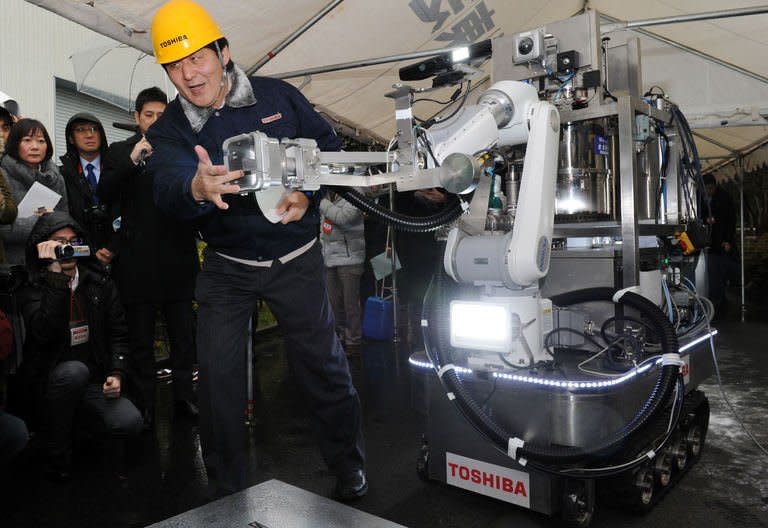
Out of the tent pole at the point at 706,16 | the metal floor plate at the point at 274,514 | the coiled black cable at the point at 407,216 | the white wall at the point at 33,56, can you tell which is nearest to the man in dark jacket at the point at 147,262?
the coiled black cable at the point at 407,216

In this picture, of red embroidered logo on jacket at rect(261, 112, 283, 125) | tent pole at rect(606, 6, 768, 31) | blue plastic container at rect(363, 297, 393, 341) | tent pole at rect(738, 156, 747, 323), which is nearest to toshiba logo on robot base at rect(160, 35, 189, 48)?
red embroidered logo on jacket at rect(261, 112, 283, 125)

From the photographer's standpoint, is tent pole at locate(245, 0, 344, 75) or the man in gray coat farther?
the man in gray coat

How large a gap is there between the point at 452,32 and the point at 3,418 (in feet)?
14.7

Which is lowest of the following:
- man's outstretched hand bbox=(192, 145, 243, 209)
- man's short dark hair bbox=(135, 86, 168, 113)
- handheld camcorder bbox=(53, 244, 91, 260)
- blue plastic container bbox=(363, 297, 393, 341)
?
blue plastic container bbox=(363, 297, 393, 341)

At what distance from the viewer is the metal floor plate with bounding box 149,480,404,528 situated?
968 mm

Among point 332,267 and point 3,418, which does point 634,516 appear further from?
point 332,267

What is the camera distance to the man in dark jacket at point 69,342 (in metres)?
2.75

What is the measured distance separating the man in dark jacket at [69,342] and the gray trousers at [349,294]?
2680mm

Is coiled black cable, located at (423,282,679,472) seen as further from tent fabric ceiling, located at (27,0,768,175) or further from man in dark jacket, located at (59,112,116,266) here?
tent fabric ceiling, located at (27,0,768,175)

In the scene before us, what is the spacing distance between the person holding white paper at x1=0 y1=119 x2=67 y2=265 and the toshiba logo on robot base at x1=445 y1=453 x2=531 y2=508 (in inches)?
98.2

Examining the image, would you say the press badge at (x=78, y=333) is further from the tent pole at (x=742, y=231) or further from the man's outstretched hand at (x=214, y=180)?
the tent pole at (x=742, y=231)

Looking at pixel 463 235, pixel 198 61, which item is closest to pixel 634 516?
pixel 463 235

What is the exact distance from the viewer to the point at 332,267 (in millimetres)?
5652

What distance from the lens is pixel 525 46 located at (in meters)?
2.39
